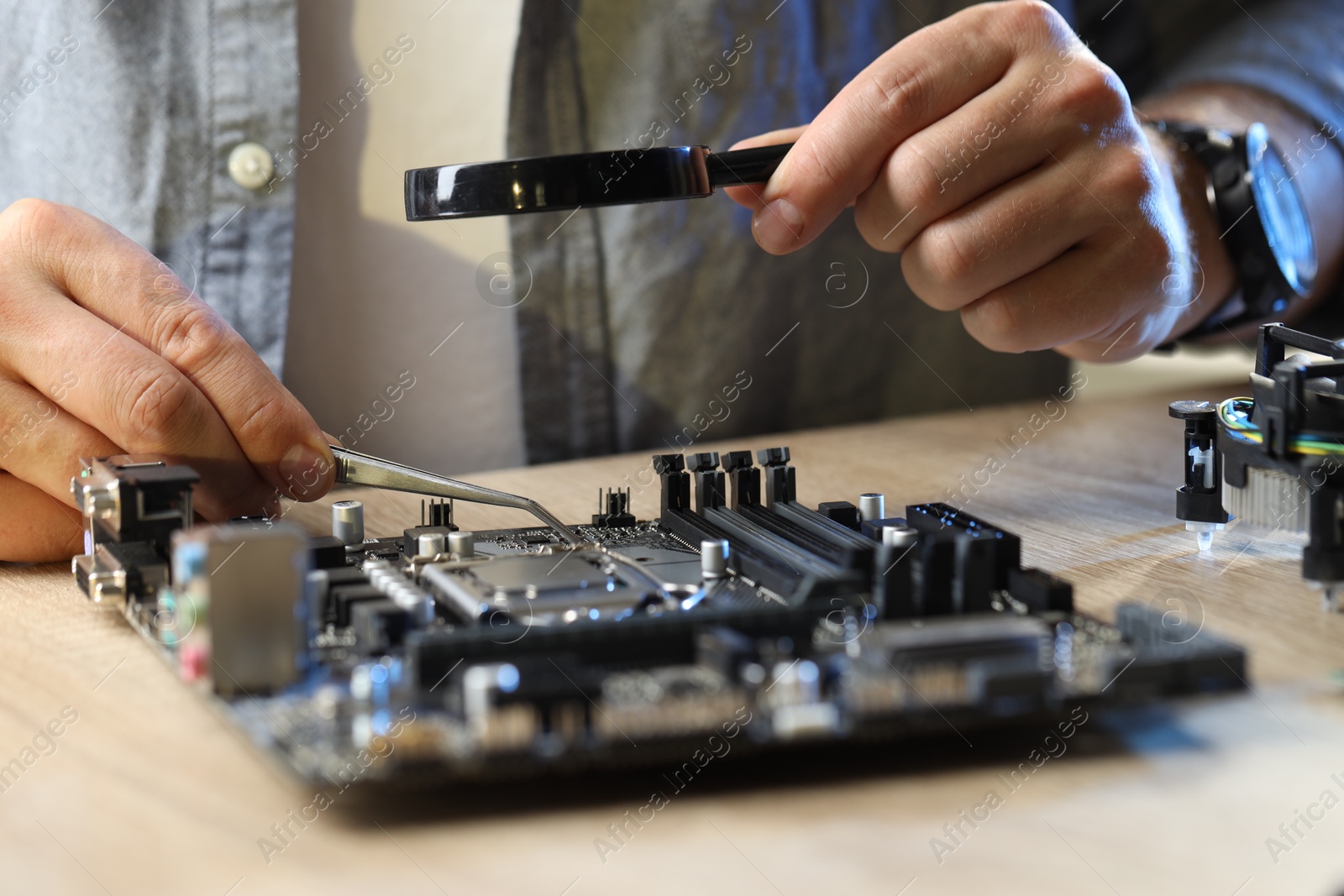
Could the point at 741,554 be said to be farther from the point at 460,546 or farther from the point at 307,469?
the point at 307,469

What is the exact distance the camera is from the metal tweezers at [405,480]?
90 cm

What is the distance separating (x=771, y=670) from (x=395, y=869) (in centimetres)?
17

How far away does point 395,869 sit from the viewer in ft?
1.50

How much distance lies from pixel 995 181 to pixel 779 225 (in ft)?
0.65

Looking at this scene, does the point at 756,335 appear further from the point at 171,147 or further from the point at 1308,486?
the point at 1308,486

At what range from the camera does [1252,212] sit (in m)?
1.21

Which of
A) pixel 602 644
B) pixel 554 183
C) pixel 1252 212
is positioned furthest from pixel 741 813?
pixel 1252 212

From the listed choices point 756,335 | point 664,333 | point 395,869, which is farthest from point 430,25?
point 395,869

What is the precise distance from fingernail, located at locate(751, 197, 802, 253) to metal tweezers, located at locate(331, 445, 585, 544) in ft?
0.90

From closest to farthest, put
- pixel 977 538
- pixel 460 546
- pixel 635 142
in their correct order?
pixel 977 538 < pixel 460 546 < pixel 635 142

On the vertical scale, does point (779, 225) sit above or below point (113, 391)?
above

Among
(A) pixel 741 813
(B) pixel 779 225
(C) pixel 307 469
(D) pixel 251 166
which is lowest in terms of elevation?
(A) pixel 741 813

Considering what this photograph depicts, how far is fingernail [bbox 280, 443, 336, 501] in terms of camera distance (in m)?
0.89

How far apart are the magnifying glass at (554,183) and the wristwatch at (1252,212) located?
2.17 feet
